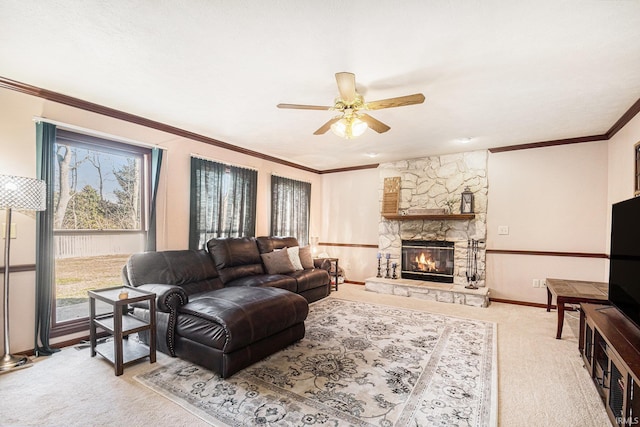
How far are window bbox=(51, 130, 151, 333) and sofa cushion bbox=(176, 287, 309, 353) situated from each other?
1.46 m

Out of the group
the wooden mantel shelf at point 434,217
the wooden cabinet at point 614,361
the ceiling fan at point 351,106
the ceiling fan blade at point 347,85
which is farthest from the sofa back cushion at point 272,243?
the wooden cabinet at point 614,361

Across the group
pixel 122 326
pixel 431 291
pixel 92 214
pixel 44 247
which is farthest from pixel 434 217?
pixel 44 247

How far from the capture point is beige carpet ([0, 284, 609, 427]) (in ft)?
6.16

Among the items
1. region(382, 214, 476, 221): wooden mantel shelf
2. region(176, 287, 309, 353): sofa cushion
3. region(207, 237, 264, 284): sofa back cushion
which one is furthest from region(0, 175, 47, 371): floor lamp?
A: region(382, 214, 476, 221): wooden mantel shelf

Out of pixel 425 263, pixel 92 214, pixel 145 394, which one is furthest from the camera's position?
pixel 425 263

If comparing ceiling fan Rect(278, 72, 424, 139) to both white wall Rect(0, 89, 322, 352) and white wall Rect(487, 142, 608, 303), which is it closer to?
white wall Rect(0, 89, 322, 352)

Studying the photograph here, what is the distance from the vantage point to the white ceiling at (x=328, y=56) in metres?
1.79

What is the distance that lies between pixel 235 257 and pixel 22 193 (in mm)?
2302

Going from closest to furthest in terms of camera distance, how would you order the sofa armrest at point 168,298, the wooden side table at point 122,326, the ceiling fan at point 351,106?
the ceiling fan at point 351,106 → the wooden side table at point 122,326 → the sofa armrest at point 168,298

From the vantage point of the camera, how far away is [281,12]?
1.79 m

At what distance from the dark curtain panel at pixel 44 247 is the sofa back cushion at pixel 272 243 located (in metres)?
2.51

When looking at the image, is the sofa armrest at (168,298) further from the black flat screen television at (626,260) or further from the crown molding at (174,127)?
the black flat screen television at (626,260)

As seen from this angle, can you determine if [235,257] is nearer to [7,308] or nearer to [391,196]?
[7,308]

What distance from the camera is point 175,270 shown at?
11.1 ft
